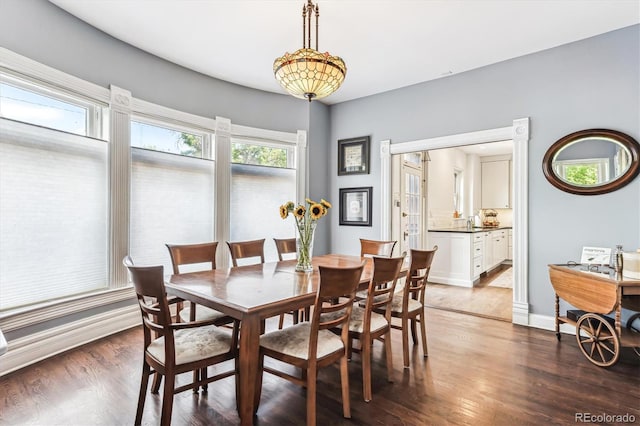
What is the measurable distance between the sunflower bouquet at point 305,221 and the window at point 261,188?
6.52 ft

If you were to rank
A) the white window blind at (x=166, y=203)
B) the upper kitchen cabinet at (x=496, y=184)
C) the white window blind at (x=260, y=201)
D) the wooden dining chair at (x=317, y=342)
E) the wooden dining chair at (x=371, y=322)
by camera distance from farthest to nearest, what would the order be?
1. the upper kitchen cabinet at (x=496, y=184)
2. the white window blind at (x=260, y=201)
3. the white window blind at (x=166, y=203)
4. the wooden dining chair at (x=371, y=322)
5. the wooden dining chair at (x=317, y=342)

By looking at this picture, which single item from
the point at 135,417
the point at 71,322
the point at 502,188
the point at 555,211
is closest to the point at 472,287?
the point at 555,211

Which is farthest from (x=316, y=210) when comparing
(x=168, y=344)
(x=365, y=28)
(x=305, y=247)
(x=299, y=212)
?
(x=365, y=28)

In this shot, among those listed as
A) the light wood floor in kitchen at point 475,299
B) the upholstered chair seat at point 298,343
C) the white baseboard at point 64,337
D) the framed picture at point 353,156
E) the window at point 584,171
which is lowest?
the light wood floor in kitchen at point 475,299

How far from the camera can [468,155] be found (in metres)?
7.99

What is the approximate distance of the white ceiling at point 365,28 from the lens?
2.74m

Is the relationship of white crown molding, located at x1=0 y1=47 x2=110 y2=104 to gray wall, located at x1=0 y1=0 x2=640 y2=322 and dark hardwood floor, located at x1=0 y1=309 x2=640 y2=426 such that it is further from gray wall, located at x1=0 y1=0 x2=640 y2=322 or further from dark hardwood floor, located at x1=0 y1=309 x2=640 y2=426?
dark hardwood floor, located at x1=0 y1=309 x2=640 y2=426

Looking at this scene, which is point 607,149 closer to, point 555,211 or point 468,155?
point 555,211

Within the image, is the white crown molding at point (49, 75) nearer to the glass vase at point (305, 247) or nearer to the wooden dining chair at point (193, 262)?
the wooden dining chair at point (193, 262)

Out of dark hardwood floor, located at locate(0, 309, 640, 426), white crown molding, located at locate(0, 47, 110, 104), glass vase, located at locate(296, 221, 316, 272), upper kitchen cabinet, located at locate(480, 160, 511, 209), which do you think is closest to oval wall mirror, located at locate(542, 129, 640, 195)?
dark hardwood floor, located at locate(0, 309, 640, 426)

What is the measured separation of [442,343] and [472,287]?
2697 millimetres

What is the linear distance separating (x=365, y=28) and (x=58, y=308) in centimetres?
371

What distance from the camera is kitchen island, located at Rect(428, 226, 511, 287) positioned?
550cm

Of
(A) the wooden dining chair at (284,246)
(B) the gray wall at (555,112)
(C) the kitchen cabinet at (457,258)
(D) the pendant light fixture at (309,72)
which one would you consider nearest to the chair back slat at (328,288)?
(D) the pendant light fixture at (309,72)
